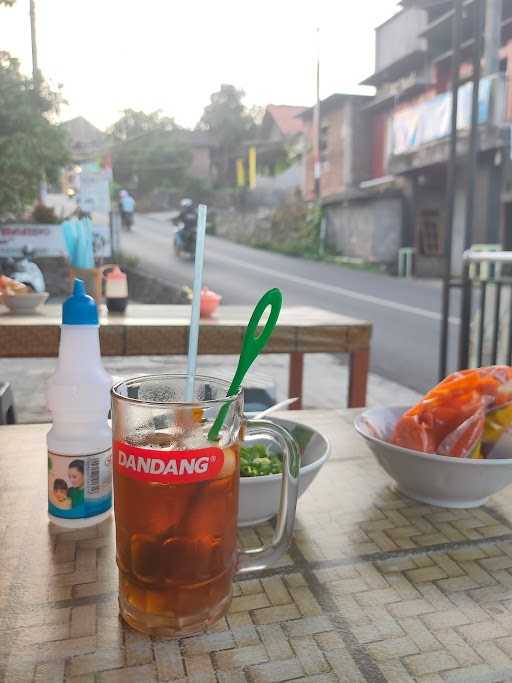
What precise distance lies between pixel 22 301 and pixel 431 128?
33.7 feet

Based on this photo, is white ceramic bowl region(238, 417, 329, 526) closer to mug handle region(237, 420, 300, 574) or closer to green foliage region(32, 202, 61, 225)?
mug handle region(237, 420, 300, 574)

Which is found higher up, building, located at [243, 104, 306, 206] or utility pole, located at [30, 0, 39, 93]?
building, located at [243, 104, 306, 206]

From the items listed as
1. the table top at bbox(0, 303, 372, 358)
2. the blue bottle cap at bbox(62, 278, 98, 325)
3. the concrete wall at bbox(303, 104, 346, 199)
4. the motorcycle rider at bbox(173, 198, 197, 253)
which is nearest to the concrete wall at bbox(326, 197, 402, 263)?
the concrete wall at bbox(303, 104, 346, 199)

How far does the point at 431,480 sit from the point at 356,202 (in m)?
13.8

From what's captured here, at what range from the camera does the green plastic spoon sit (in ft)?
1.43

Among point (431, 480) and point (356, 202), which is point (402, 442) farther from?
point (356, 202)

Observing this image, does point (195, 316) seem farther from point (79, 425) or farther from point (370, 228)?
point (370, 228)

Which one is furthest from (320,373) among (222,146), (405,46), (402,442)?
(222,146)

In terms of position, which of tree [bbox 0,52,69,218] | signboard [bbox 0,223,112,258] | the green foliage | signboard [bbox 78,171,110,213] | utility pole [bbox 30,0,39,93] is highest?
utility pole [bbox 30,0,39,93]

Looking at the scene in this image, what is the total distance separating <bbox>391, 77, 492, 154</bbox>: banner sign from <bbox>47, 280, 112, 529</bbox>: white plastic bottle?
9.68 metres

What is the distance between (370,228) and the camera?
1312cm

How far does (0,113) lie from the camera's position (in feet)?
21.1

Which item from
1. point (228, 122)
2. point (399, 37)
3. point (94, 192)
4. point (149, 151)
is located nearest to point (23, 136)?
point (94, 192)

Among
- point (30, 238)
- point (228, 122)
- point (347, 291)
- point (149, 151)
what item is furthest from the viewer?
point (228, 122)
